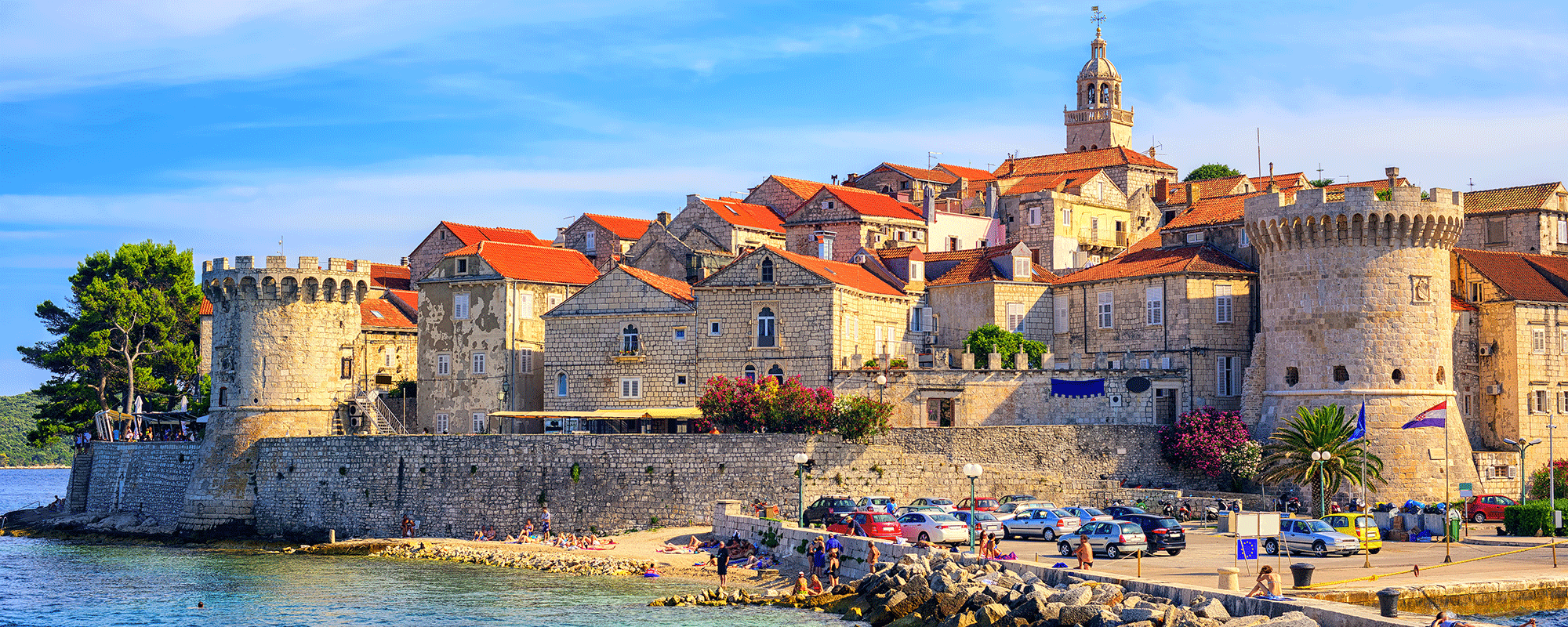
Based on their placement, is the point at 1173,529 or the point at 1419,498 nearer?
the point at 1173,529

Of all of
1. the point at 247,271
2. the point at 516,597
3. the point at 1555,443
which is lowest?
the point at 516,597

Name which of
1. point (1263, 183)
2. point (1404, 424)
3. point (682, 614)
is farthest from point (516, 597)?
point (1263, 183)

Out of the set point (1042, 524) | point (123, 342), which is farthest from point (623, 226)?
point (1042, 524)

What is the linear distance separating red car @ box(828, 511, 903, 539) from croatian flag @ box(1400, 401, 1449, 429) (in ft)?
57.1

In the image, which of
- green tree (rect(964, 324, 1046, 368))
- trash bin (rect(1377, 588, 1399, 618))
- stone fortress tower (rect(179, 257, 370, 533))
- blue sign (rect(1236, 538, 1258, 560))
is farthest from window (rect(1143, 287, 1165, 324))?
trash bin (rect(1377, 588, 1399, 618))

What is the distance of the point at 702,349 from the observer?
2357 inches

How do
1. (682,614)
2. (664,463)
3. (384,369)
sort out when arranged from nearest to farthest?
(682,614) < (664,463) < (384,369)

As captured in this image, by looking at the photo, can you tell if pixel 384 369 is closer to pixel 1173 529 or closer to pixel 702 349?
pixel 702 349

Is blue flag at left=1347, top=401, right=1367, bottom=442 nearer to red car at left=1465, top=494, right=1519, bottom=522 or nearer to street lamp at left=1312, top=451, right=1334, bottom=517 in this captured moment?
street lamp at left=1312, top=451, right=1334, bottom=517

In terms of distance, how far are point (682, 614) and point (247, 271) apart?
91.9ft

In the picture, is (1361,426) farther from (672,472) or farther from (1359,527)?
Result: (672,472)

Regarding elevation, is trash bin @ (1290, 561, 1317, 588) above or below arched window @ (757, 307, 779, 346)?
below

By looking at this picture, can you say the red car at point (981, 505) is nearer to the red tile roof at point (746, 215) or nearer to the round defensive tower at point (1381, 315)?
the round defensive tower at point (1381, 315)

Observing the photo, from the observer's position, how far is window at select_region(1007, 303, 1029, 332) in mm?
63594
